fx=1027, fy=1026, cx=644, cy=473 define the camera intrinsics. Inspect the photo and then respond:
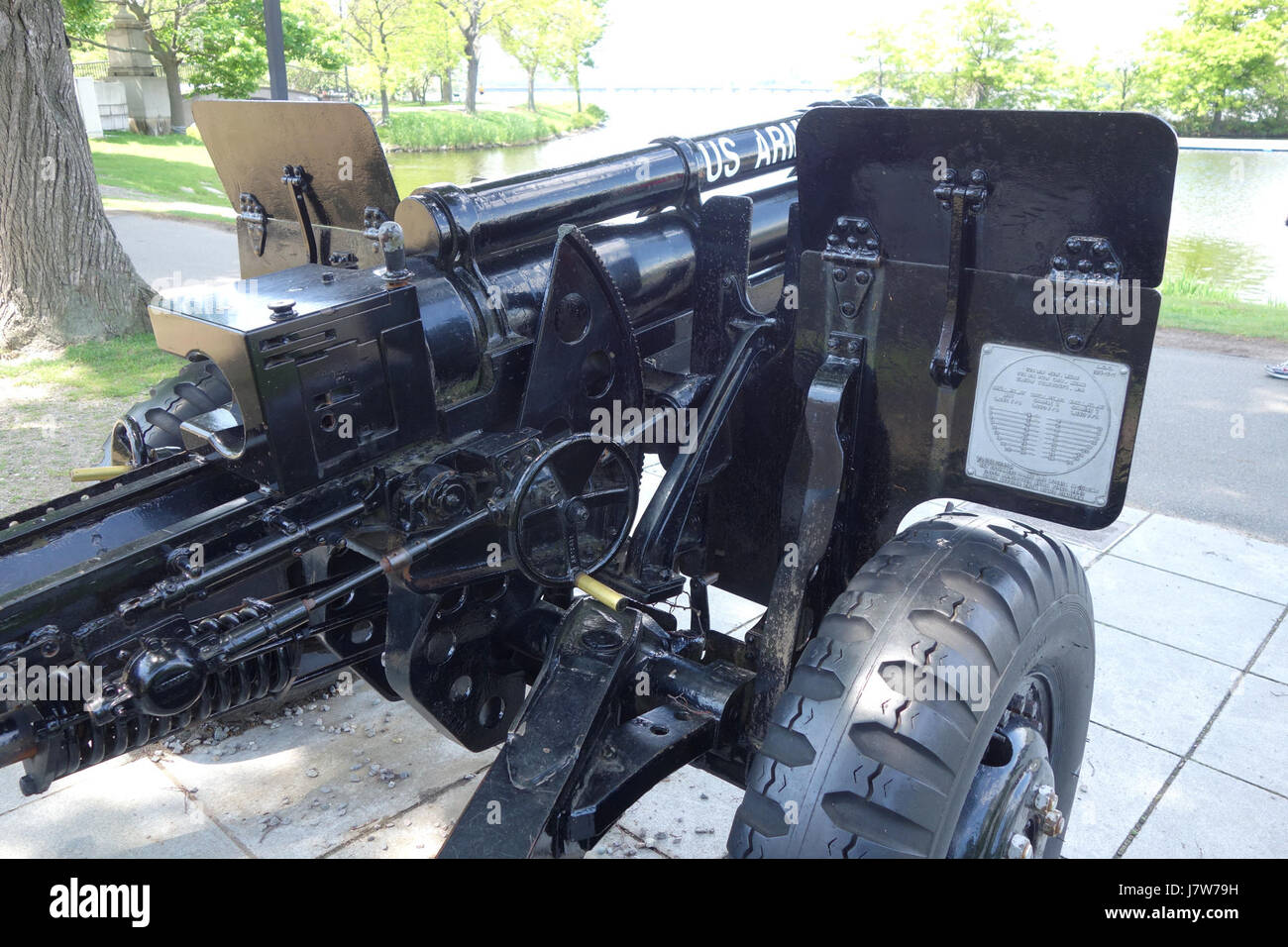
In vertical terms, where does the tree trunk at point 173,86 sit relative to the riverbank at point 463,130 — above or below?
above

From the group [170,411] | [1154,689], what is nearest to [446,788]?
[170,411]

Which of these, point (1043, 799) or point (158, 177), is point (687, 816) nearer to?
point (1043, 799)

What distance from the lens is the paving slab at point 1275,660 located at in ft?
14.6

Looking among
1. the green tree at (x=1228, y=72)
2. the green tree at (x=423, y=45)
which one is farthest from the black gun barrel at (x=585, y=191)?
the green tree at (x=423, y=45)

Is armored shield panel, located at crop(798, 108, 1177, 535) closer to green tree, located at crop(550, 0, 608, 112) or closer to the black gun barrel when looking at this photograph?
the black gun barrel

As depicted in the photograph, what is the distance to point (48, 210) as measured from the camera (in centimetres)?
893

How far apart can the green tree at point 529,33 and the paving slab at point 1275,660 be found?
44.6 metres

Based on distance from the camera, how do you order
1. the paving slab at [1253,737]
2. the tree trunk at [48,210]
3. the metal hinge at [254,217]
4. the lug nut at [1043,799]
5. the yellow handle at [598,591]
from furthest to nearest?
the tree trunk at [48,210] < the paving slab at [1253,737] < the metal hinge at [254,217] < the yellow handle at [598,591] < the lug nut at [1043,799]

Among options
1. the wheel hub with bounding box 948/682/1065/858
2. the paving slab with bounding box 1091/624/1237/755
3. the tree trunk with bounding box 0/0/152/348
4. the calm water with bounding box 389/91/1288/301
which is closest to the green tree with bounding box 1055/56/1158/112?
the calm water with bounding box 389/91/1288/301

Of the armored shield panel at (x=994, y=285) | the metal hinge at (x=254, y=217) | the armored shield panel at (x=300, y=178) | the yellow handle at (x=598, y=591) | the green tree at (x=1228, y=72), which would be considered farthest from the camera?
the green tree at (x=1228, y=72)

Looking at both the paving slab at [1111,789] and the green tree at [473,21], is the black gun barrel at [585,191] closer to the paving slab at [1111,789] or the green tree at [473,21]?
the paving slab at [1111,789]

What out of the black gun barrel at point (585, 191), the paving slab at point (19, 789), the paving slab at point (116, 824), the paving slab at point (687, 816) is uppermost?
the black gun barrel at point (585, 191)

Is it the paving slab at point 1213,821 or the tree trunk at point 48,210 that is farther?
the tree trunk at point 48,210

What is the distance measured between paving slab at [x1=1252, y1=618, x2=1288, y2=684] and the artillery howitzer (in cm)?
205
